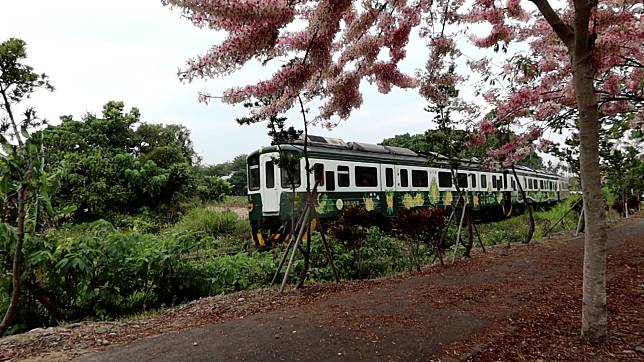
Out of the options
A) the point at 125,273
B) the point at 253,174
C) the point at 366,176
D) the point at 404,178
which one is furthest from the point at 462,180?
the point at 125,273

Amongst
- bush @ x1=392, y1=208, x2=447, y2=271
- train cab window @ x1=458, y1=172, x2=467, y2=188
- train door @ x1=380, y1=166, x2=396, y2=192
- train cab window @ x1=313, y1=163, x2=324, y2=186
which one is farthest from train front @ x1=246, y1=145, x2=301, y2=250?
train cab window @ x1=458, y1=172, x2=467, y2=188

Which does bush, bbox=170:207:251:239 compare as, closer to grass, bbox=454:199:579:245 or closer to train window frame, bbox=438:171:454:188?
train window frame, bbox=438:171:454:188

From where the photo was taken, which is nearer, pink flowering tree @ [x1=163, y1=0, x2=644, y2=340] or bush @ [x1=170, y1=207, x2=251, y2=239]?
pink flowering tree @ [x1=163, y1=0, x2=644, y2=340]

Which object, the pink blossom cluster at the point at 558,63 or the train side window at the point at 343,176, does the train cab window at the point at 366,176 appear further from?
the pink blossom cluster at the point at 558,63

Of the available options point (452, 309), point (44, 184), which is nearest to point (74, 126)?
point (44, 184)

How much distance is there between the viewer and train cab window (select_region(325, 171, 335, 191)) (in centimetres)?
1055

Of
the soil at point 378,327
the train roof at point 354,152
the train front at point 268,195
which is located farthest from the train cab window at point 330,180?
the soil at point 378,327

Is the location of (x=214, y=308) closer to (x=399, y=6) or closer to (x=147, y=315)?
(x=147, y=315)

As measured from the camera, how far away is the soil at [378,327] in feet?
10.3

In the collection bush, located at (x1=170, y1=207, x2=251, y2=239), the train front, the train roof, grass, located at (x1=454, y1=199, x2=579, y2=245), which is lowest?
grass, located at (x1=454, y1=199, x2=579, y2=245)

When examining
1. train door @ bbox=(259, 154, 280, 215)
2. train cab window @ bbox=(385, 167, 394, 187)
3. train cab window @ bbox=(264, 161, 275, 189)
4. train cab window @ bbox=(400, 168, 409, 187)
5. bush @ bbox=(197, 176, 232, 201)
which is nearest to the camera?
train door @ bbox=(259, 154, 280, 215)

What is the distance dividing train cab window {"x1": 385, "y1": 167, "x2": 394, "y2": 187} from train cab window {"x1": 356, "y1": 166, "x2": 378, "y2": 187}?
50 cm

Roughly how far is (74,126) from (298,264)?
1746 cm

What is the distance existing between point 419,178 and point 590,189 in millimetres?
10747
